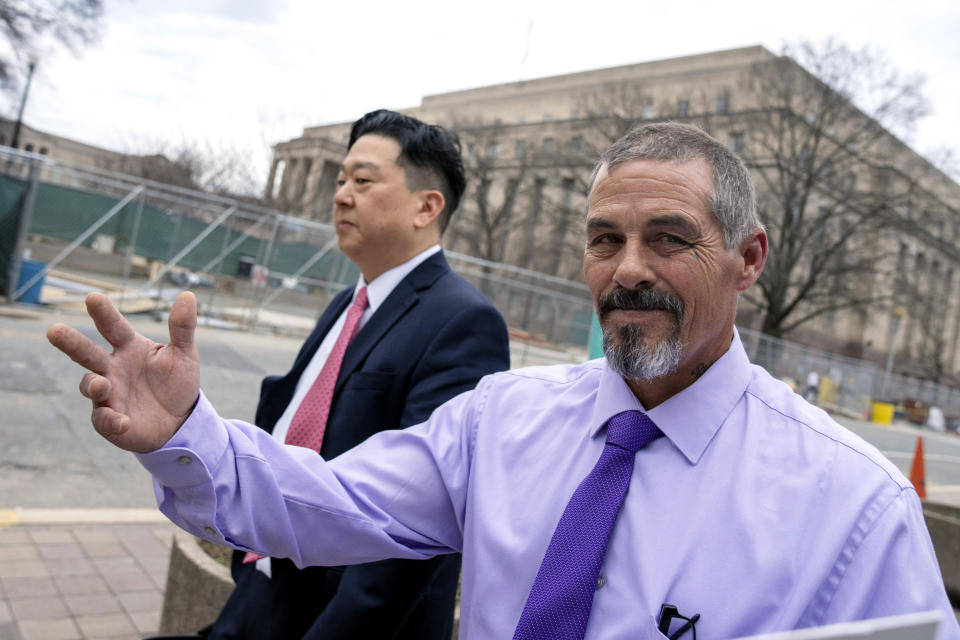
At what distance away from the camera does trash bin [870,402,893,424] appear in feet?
92.0

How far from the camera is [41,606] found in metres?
3.59

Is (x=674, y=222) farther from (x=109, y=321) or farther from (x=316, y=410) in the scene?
(x=316, y=410)

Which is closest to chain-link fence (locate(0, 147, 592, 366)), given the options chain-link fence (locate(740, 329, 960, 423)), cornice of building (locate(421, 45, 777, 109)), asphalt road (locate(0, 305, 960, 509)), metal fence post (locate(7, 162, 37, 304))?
metal fence post (locate(7, 162, 37, 304))

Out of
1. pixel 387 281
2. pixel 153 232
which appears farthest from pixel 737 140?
pixel 387 281

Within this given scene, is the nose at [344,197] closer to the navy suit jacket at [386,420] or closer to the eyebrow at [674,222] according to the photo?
the navy suit jacket at [386,420]

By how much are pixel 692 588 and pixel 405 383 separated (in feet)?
3.73

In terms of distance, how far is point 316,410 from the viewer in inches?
93.5

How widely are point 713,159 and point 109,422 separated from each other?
53.3 inches

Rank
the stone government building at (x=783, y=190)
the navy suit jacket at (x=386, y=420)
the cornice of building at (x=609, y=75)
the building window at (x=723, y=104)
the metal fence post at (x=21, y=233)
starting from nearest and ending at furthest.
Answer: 1. the navy suit jacket at (x=386, y=420)
2. the metal fence post at (x=21, y=233)
3. the stone government building at (x=783, y=190)
4. the building window at (x=723, y=104)
5. the cornice of building at (x=609, y=75)

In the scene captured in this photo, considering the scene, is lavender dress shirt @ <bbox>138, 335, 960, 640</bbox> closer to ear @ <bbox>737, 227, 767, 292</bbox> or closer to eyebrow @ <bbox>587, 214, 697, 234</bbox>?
ear @ <bbox>737, 227, 767, 292</bbox>

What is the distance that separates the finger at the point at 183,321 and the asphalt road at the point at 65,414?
421 cm

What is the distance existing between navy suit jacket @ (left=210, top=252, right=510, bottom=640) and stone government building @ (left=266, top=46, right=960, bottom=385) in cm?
2175

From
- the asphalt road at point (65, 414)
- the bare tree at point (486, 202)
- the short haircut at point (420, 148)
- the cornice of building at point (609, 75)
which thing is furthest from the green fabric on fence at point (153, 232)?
the cornice of building at point (609, 75)

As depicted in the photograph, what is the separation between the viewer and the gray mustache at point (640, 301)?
163cm
